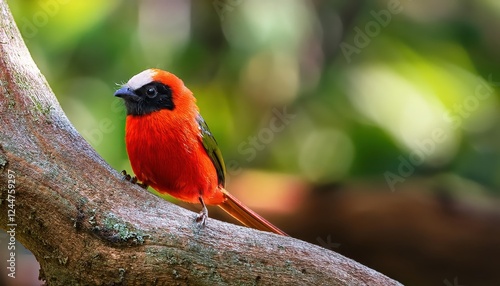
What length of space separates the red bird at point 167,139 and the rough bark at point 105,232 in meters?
0.53

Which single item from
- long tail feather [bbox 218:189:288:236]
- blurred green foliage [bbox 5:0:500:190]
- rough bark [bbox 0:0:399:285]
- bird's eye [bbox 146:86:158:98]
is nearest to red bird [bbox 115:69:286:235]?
bird's eye [bbox 146:86:158:98]

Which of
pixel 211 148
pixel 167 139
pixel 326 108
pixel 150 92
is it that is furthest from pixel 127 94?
pixel 326 108

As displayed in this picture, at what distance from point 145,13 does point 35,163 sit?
2471 mm

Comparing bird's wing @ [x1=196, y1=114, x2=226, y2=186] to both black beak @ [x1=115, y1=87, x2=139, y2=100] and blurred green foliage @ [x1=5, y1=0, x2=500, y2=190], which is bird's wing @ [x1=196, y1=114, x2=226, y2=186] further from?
blurred green foliage @ [x1=5, y1=0, x2=500, y2=190]

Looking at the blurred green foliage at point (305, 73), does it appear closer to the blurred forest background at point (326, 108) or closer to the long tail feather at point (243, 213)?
the blurred forest background at point (326, 108)

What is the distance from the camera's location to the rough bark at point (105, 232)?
284 centimetres

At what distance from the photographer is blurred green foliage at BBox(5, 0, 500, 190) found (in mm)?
4996

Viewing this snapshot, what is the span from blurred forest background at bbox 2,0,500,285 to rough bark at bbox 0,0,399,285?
181 cm

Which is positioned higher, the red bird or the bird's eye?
the bird's eye

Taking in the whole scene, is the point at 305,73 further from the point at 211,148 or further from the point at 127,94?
the point at 127,94

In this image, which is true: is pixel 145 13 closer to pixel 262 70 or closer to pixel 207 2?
pixel 207 2

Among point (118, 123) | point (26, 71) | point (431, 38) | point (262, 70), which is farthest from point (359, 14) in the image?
point (26, 71)

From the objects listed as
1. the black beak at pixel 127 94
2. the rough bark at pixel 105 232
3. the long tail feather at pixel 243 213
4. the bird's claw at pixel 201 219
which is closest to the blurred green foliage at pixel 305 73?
the long tail feather at pixel 243 213

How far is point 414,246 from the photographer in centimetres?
540
